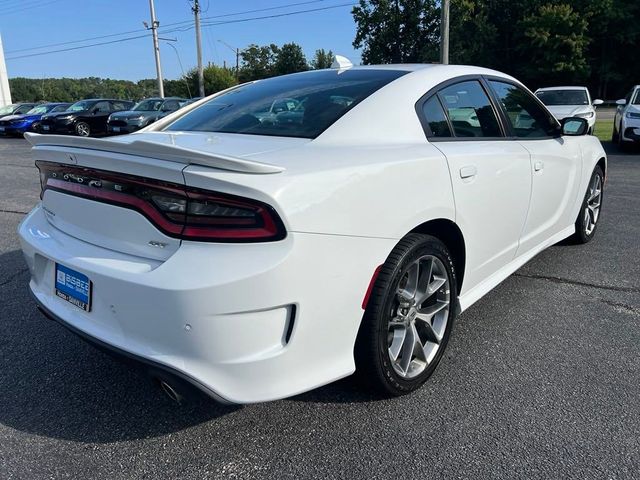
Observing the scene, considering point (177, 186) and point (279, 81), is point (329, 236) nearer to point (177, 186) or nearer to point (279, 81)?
point (177, 186)

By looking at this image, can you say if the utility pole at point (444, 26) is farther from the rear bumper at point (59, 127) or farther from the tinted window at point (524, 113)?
the tinted window at point (524, 113)

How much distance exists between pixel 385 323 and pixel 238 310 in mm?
717

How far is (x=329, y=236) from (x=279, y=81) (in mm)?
1702

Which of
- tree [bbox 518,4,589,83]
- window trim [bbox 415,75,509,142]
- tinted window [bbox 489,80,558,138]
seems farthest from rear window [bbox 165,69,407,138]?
tree [bbox 518,4,589,83]

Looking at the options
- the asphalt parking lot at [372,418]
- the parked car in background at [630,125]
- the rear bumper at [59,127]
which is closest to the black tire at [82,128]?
the rear bumper at [59,127]

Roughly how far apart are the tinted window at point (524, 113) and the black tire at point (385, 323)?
1390mm

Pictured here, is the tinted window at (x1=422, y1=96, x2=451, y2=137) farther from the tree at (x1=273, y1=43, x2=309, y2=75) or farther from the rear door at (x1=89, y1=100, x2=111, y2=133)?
the tree at (x1=273, y1=43, x2=309, y2=75)

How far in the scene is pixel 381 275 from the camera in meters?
2.11

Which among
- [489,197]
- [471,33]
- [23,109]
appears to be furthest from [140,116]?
[471,33]

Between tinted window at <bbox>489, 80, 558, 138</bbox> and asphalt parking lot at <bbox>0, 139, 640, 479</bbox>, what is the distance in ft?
4.09

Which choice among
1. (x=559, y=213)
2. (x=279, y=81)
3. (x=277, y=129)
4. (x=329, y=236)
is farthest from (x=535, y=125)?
(x=329, y=236)

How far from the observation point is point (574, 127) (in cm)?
388

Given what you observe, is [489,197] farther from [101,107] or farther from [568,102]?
[101,107]

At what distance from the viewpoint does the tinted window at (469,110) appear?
9.14 feet
